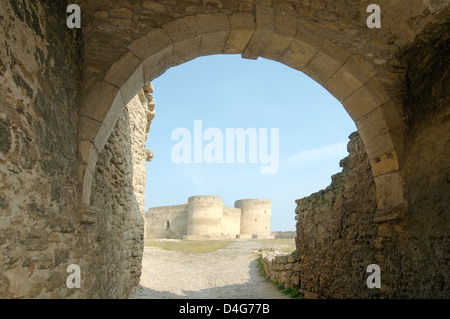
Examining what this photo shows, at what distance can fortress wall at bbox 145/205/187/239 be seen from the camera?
2592cm

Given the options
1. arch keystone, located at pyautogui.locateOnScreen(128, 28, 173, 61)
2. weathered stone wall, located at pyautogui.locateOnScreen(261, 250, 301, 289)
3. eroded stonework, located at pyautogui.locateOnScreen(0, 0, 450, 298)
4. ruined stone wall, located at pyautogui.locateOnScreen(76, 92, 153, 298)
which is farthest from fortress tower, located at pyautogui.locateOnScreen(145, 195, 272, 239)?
arch keystone, located at pyautogui.locateOnScreen(128, 28, 173, 61)

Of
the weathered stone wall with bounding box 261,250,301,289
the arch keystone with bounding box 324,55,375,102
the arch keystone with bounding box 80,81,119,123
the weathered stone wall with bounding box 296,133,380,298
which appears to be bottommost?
the weathered stone wall with bounding box 261,250,301,289

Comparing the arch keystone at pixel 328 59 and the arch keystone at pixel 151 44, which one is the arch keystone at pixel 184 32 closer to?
the arch keystone at pixel 151 44

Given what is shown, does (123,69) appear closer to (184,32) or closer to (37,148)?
(184,32)

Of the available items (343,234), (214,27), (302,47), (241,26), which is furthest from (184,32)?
(343,234)

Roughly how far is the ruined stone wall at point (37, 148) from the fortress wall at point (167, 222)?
2377cm

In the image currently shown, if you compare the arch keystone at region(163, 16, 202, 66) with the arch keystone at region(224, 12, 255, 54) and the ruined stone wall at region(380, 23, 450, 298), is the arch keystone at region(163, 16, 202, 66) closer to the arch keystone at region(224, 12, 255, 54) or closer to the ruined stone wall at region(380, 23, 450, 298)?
the arch keystone at region(224, 12, 255, 54)

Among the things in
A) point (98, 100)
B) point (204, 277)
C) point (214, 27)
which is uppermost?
point (214, 27)

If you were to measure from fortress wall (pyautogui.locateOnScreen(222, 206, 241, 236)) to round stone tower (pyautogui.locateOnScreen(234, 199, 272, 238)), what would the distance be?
0.59m

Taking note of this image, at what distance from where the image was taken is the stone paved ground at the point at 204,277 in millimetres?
6312

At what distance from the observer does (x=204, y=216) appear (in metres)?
24.4

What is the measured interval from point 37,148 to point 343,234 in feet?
12.2

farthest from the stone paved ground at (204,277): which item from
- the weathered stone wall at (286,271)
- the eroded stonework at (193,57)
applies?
the eroded stonework at (193,57)

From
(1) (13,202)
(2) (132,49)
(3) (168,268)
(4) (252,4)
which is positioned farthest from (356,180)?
(3) (168,268)
